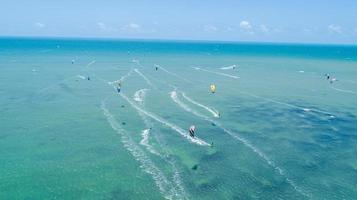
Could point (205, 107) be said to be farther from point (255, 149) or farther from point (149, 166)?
point (149, 166)

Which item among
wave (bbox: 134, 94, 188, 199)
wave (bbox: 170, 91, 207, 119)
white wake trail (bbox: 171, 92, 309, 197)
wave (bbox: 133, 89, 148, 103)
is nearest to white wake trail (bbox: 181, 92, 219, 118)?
wave (bbox: 170, 91, 207, 119)

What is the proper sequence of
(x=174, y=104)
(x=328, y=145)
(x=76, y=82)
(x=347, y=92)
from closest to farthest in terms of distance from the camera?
1. (x=328, y=145)
2. (x=174, y=104)
3. (x=347, y=92)
4. (x=76, y=82)

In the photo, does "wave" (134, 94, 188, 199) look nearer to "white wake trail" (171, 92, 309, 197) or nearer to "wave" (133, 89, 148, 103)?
"white wake trail" (171, 92, 309, 197)

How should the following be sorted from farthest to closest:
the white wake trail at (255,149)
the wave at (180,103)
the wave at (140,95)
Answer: the wave at (140,95)
the wave at (180,103)
the white wake trail at (255,149)

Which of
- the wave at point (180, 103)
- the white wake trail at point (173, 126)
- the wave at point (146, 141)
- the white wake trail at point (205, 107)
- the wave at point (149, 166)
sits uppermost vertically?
the white wake trail at point (205, 107)

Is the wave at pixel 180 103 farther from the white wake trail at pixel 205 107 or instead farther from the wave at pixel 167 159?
the wave at pixel 167 159

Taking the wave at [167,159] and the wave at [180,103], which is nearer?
the wave at [167,159]

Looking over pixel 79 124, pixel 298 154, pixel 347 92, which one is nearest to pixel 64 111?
pixel 79 124

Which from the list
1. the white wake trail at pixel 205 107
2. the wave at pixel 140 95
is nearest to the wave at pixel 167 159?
the white wake trail at pixel 205 107

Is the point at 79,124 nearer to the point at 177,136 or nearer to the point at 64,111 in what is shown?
the point at 64,111
